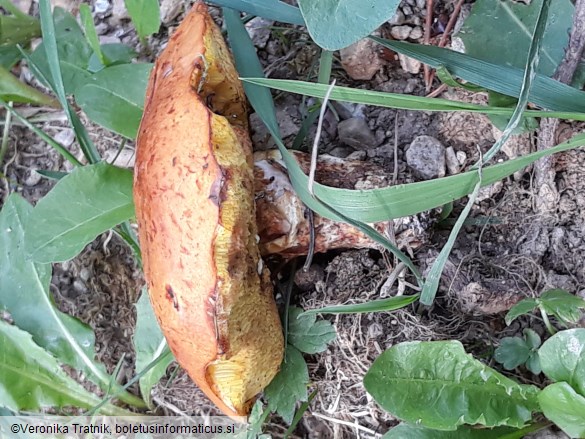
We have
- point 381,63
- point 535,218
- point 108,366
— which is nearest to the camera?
point 535,218

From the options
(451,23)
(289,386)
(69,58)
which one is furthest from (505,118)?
(69,58)

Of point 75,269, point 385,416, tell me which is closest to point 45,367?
point 75,269

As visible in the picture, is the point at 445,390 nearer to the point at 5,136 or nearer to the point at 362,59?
the point at 362,59

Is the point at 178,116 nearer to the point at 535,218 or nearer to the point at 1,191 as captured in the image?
the point at 535,218

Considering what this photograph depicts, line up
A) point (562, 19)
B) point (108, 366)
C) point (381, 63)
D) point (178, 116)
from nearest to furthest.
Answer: point (178, 116) → point (562, 19) → point (381, 63) → point (108, 366)

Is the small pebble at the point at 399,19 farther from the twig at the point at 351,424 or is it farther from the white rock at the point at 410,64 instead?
the twig at the point at 351,424

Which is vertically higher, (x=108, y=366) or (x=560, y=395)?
(x=560, y=395)

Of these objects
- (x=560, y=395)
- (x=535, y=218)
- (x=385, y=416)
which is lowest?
(x=385, y=416)

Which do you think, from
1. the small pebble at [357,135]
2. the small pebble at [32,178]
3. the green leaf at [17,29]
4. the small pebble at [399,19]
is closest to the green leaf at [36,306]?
the small pebble at [32,178]
